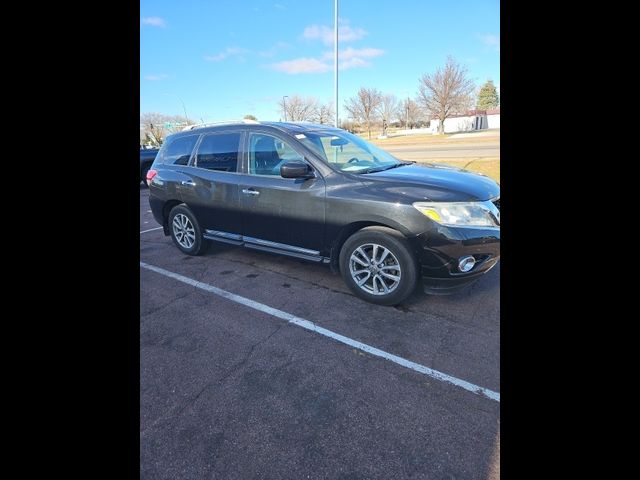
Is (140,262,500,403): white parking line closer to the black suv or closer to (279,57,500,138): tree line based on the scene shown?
the black suv

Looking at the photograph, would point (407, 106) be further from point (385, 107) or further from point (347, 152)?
point (347, 152)

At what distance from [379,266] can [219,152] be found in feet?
8.88

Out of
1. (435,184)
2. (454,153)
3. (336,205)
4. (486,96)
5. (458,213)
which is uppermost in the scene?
Result: (486,96)

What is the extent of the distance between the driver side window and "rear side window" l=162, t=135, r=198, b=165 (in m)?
1.21

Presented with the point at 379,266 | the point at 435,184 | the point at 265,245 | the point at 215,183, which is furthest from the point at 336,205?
the point at 215,183

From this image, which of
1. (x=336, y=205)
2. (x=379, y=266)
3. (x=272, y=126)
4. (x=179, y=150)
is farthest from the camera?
(x=179, y=150)

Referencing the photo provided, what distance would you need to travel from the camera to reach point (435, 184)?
3.35 metres

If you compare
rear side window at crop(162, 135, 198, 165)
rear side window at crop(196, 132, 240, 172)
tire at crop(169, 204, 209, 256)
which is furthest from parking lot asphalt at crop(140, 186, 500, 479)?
rear side window at crop(162, 135, 198, 165)

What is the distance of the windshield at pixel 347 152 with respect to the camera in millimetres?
3934

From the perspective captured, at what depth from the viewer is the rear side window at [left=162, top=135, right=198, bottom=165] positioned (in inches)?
197

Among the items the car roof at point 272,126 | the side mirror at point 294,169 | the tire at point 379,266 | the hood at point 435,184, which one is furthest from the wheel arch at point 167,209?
the hood at point 435,184

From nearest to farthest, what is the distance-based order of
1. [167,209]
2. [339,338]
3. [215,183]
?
[339,338] < [215,183] < [167,209]

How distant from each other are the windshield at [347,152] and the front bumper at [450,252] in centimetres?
116

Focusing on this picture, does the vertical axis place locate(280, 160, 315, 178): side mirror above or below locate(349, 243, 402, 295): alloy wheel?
above
